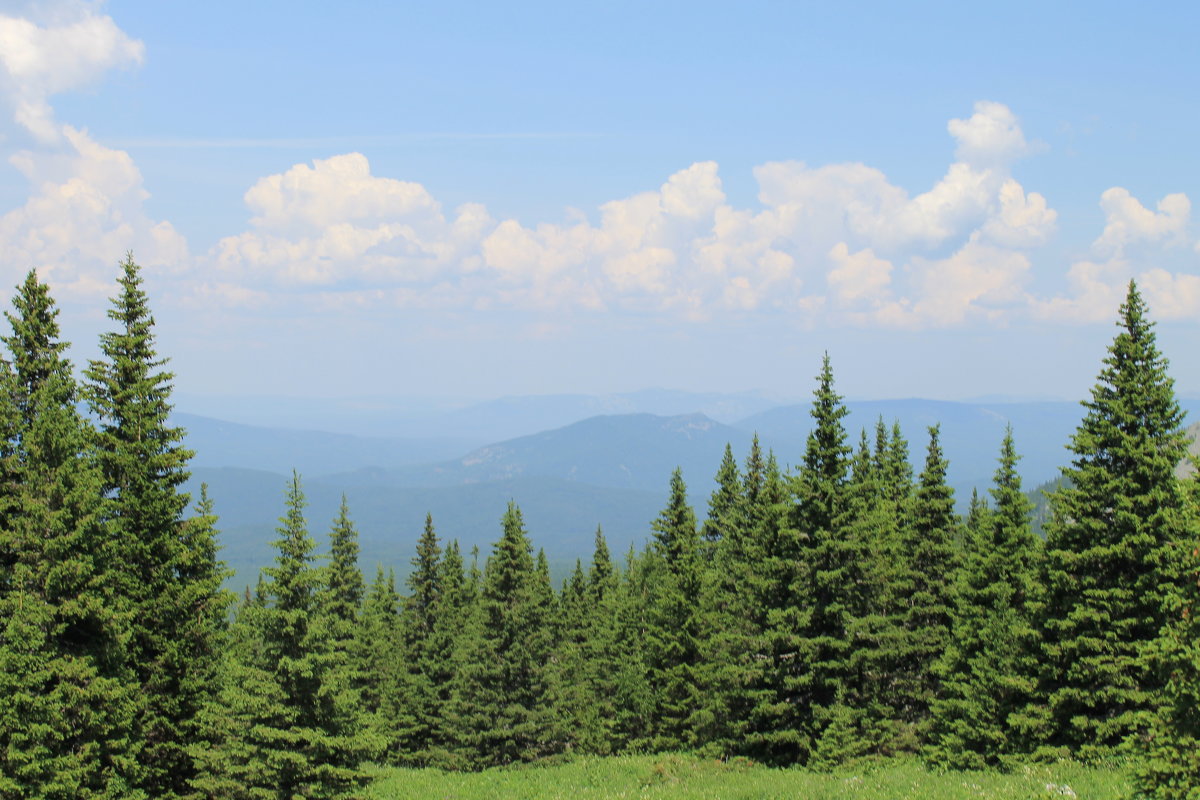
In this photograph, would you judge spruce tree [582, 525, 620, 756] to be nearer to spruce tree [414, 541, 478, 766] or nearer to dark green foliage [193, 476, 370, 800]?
spruce tree [414, 541, 478, 766]

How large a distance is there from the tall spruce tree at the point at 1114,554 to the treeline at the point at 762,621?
8 cm

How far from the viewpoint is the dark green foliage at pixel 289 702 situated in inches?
850

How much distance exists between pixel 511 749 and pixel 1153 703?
32022 millimetres

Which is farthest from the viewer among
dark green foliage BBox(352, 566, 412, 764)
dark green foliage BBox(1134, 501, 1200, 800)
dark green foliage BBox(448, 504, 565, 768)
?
dark green foliage BBox(352, 566, 412, 764)

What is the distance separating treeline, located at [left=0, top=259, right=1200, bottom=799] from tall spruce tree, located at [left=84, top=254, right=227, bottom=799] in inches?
2.8

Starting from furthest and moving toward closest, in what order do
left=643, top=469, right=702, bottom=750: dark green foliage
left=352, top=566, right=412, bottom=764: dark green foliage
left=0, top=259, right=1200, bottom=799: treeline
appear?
left=352, top=566, right=412, bottom=764: dark green foliage < left=643, top=469, right=702, bottom=750: dark green foliage < left=0, top=259, right=1200, bottom=799: treeline

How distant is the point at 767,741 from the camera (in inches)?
1218

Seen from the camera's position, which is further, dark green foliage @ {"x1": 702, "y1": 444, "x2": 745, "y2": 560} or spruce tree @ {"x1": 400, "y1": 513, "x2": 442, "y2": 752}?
dark green foliage @ {"x1": 702, "y1": 444, "x2": 745, "y2": 560}

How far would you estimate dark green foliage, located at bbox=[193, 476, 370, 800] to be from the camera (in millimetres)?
21594

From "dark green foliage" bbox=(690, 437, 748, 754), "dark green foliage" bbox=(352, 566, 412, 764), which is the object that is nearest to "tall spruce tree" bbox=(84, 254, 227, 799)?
"dark green foliage" bbox=(690, 437, 748, 754)

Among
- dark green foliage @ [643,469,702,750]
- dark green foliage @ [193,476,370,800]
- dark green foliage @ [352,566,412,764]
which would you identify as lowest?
dark green foliage @ [352,566,412,764]

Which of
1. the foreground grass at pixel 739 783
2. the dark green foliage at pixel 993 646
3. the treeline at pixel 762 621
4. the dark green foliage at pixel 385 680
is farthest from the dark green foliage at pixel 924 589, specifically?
the dark green foliage at pixel 385 680

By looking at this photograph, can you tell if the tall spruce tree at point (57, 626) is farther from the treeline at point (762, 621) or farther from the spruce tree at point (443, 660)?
the spruce tree at point (443, 660)

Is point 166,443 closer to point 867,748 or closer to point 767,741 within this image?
point 767,741
